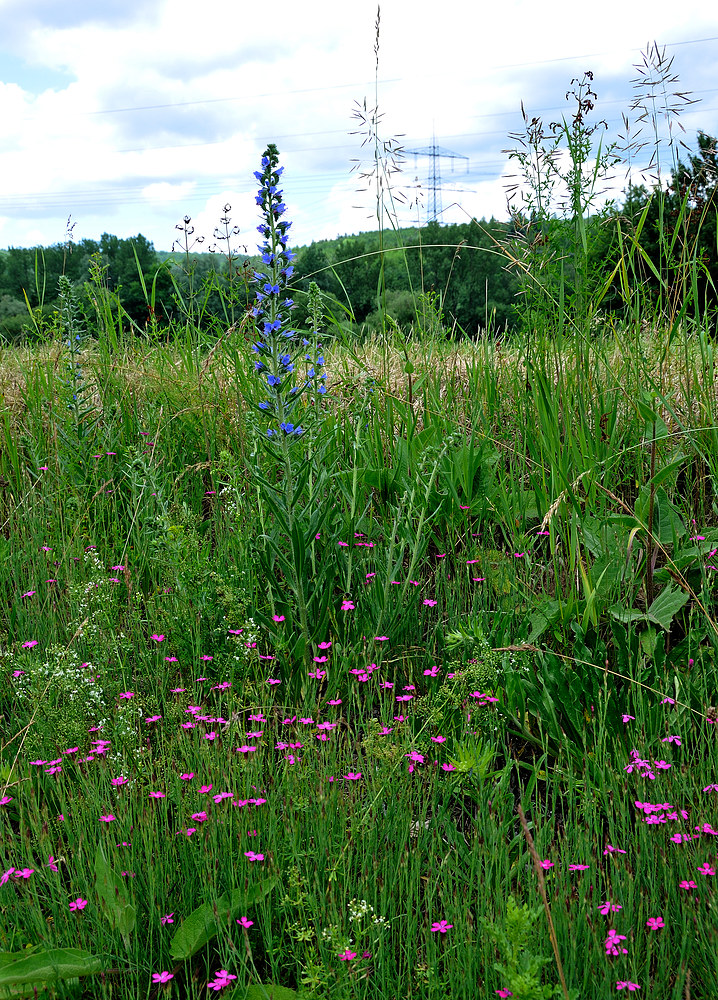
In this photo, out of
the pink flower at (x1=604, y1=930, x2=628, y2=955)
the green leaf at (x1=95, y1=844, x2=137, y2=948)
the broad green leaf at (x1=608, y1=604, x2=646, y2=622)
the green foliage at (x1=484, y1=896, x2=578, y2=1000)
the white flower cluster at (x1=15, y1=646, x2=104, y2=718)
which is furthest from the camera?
the broad green leaf at (x1=608, y1=604, x2=646, y2=622)

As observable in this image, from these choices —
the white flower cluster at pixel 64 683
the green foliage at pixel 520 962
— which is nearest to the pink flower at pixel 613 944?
the green foliage at pixel 520 962

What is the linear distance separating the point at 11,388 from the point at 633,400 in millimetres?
4538

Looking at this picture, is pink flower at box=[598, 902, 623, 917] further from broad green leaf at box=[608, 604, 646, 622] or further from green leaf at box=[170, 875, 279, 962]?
broad green leaf at box=[608, 604, 646, 622]

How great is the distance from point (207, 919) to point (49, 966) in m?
0.32

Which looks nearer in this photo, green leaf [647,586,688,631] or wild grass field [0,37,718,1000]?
wild grass field [0,37,718,1000]

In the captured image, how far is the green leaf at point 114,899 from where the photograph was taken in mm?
1513

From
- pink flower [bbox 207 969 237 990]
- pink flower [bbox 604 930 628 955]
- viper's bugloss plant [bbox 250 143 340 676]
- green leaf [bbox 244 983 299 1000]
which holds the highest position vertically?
viper's bugloss plant [bbox 250 143 340 676]

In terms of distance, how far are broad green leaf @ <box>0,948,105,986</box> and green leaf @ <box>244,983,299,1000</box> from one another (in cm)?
31

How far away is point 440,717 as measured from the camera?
6.81 feet

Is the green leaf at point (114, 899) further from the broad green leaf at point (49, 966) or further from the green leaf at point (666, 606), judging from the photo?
the green leaf at point (666, 606)

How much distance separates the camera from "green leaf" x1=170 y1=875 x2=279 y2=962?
153 centimetres

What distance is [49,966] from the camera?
1453mm

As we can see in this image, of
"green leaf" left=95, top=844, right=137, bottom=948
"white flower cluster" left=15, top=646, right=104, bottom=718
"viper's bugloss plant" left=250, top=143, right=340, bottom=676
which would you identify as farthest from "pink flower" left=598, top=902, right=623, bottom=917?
"white flower cluster" left=15, top=646, right=104, bottom=718

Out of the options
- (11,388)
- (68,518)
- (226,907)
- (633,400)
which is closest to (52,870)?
(226,907)
